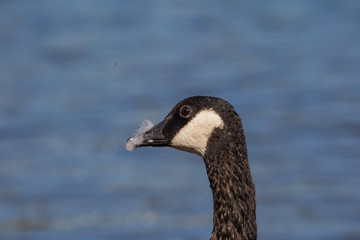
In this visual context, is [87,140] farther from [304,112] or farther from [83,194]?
[304,112]

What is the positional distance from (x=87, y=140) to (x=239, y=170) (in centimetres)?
784

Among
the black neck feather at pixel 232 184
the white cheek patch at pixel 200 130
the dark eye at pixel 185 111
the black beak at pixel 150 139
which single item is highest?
the dark eye at pixel 185 111

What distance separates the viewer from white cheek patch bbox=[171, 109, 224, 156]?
24.6 feet

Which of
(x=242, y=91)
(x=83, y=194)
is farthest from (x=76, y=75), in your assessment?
(x=83, y=194)

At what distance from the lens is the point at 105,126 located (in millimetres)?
15820

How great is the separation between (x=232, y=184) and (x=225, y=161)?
7.1 inches

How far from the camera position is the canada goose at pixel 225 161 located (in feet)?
24.5

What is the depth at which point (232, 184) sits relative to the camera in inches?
297

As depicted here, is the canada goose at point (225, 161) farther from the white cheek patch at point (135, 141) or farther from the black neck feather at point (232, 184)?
the white cheek patch at point (135, 141)

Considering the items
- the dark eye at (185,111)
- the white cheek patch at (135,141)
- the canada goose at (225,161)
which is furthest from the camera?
the white cheek patch at (135,141)

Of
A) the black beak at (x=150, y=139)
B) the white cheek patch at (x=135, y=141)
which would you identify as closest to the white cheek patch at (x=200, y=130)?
the black beak at (x=150, y=139)

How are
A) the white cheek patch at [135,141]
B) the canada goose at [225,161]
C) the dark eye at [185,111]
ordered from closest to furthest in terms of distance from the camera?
the canada goose at [225,161] → the dark eye at [185,111] → the white cheek patch at [135,141]

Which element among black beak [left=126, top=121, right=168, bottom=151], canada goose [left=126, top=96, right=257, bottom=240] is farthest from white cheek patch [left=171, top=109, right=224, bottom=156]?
black beak [left=126, top=121, right=168, bottom=151]

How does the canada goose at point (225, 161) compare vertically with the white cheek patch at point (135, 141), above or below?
below
